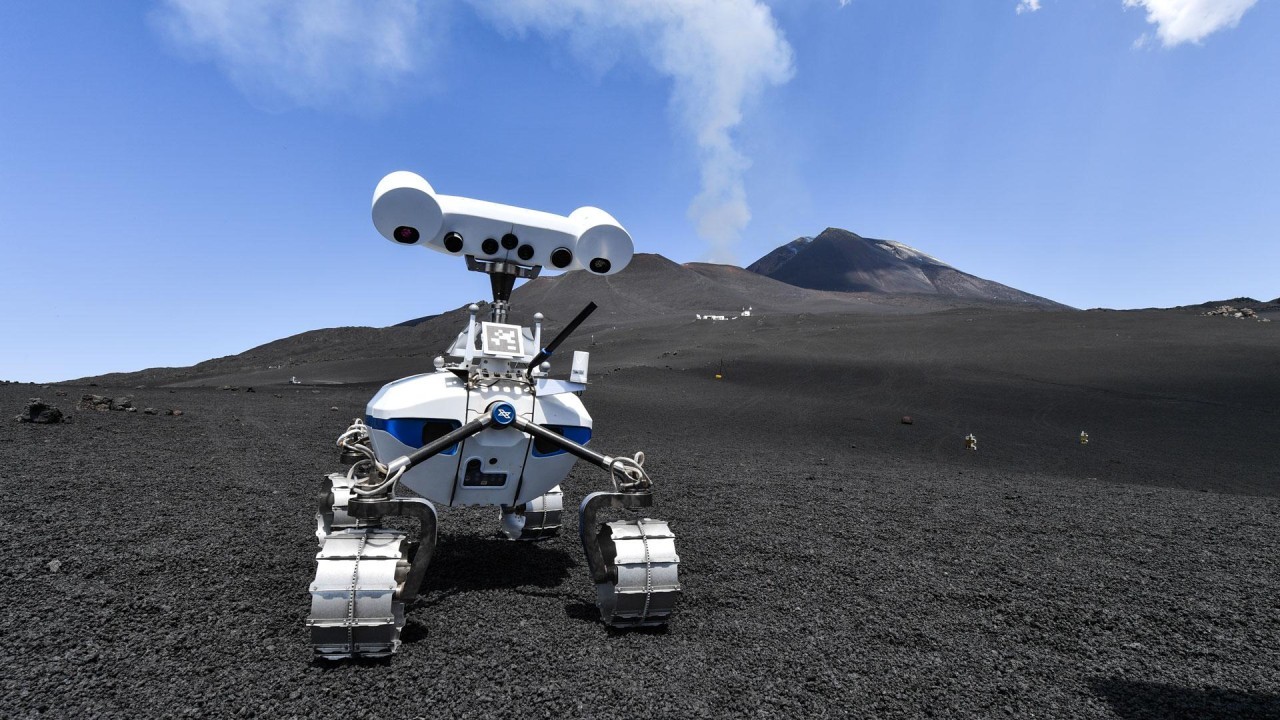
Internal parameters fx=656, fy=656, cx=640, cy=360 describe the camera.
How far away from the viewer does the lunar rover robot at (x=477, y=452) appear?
3.76m

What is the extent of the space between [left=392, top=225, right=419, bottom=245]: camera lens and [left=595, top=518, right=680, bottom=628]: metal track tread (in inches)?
103

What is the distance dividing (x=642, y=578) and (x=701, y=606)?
0.83 m

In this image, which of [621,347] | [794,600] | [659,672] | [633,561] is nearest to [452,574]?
[633,561]

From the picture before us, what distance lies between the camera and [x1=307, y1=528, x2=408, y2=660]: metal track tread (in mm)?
3617

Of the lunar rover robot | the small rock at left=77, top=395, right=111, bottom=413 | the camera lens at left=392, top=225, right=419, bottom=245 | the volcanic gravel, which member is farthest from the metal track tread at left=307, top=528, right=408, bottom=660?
the small rock at left=77, top=395, right=111, bottom=413

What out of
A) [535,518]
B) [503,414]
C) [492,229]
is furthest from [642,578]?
[492,229]

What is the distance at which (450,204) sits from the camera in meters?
5.09

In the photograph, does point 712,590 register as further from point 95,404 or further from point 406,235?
point 95,404

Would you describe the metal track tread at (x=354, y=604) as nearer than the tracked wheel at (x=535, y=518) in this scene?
Yes

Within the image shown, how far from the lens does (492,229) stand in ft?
16.9

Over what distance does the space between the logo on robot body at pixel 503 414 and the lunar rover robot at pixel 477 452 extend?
0.01 m

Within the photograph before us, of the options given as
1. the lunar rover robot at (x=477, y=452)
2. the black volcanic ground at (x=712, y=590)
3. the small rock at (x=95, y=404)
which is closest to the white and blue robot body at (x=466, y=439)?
the lunar rover robot at (x=477, y=452)

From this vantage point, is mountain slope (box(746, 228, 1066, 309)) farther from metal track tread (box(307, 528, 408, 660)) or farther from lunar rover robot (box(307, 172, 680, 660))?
metal track tread (box(307, 528, 408, 660))

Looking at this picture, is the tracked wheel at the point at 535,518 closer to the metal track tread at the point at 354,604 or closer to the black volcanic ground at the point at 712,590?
the black volcanic ground at the point at 712,590
